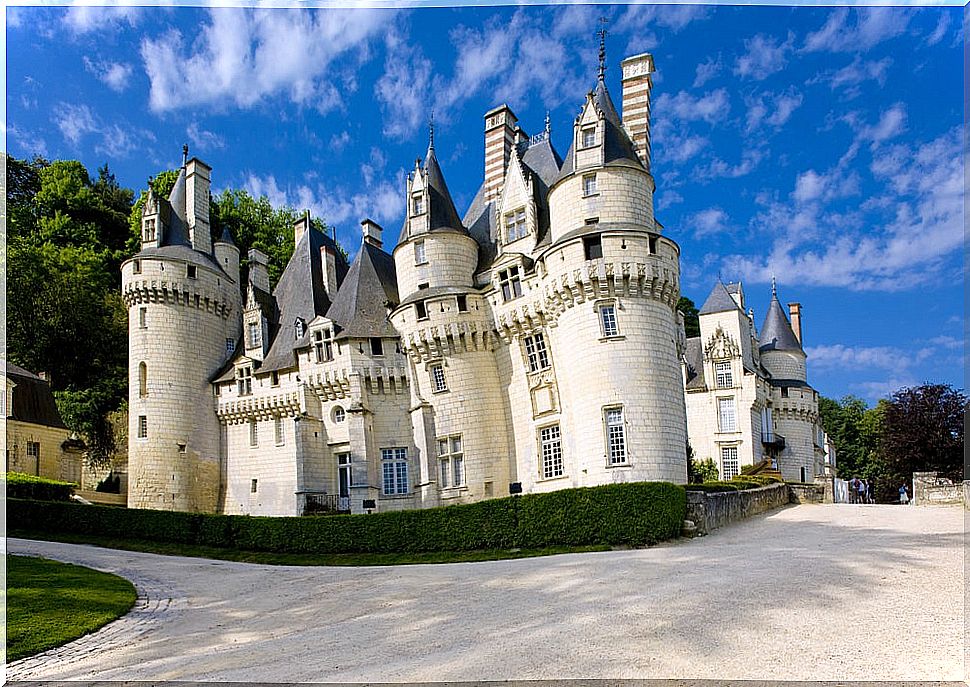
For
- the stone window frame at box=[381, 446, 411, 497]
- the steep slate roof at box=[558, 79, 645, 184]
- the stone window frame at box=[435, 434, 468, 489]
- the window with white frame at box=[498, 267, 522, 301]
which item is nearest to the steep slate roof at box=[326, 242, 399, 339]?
the stone window frame at box=[381, 446, 411, 497]

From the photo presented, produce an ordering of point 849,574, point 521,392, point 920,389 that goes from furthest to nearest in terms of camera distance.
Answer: point 920,389 < point 521,392 < point 849,574

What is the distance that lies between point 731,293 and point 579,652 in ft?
131

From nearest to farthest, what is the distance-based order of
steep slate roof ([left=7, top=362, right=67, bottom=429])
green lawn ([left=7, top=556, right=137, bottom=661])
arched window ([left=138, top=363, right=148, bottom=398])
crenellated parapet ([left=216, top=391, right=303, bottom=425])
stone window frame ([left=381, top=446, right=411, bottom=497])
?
green lawn ([left=7, top=556, right=137, bottom=661]) → stone window frame ([left=381, top=446, right=411, bottom=497]) → crenellated parapet ([left=216, top=391, right=303, bottom=425]) → steep slate roof ([left=7, top=362, right=67, bottom=429]) → arched window ([left=138, top=363, right=148, bottom=398])

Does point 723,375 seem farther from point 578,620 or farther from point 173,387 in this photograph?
point 578,620

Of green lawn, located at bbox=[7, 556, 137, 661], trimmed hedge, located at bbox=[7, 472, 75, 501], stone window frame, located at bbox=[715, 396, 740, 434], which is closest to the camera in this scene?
green lawn, located at bbox=[7, 556, 137, 661]

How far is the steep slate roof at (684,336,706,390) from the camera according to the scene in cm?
4241

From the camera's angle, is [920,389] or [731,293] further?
[731,293]

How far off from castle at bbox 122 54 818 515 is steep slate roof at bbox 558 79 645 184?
10cm

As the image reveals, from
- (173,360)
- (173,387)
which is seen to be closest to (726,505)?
(173,387)

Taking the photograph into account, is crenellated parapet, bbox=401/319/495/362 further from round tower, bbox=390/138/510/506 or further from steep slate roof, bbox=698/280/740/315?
steep slate roof, bbox=698/280/740/315

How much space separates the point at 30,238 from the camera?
46.7 meters

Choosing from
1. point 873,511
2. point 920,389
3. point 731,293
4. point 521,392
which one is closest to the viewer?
point 873,511

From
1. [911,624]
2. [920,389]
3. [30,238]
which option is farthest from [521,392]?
[30,238]

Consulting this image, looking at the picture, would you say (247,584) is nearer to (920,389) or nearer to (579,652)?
(579,652)
